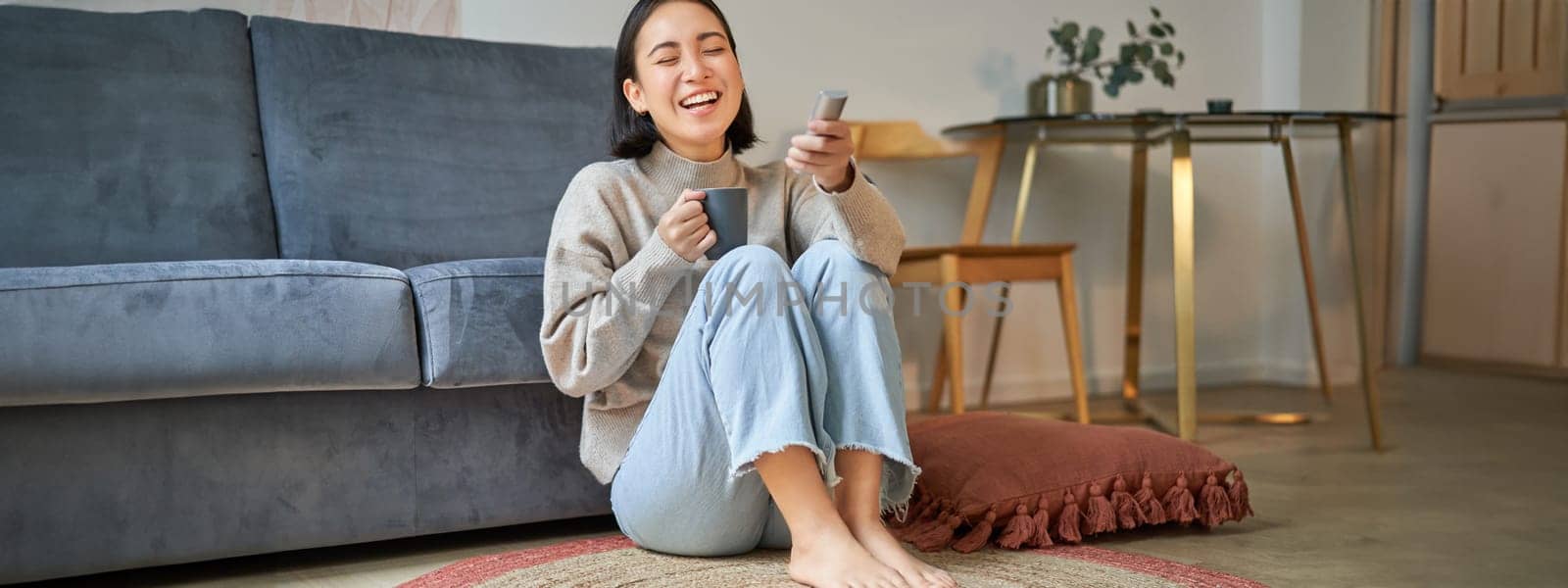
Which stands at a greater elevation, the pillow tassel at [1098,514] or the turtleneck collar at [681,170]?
the turtleneck collar at [681,170]

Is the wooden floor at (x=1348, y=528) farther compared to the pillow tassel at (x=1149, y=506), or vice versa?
the pillow tassel at (x=1149, y=506)

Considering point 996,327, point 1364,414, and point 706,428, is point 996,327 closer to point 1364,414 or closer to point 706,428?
point 1364,414

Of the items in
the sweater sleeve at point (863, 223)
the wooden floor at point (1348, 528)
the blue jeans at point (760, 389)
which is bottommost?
the wooden floor at point (1348, 528)

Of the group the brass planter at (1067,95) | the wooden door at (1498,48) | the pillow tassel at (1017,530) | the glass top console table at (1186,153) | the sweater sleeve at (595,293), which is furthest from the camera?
the wooden door at (1498,48)

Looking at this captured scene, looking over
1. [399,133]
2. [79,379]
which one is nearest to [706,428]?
[79,379]

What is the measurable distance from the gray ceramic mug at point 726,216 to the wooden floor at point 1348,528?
635 mm

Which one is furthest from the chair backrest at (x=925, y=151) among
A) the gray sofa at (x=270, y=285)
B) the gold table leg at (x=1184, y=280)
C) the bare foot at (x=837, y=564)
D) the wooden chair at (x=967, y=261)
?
the bare foot at (x=837, y=564)

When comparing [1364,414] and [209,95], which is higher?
[209,95]

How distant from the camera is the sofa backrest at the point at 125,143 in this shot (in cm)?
194

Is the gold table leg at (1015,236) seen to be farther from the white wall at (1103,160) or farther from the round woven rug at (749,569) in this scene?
the round woven rug at (749,569)

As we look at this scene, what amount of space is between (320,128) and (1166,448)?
4.71 feet

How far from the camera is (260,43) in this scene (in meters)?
2.22

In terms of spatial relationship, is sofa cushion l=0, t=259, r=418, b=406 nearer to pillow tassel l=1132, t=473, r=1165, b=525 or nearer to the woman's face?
the woman's face

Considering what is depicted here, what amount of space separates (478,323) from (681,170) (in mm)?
343
